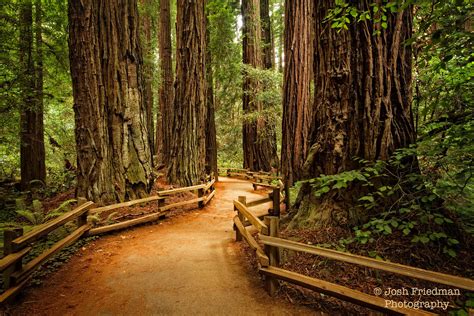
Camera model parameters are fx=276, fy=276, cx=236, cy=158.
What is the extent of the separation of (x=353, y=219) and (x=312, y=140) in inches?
59.0

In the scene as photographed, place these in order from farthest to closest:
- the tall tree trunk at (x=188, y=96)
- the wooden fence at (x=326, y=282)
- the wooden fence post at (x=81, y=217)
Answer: the tall tree trunk at (x=188, y=96) < the wooden fence post at (x=81, y=217) < the wooden fence at (x=326, y=282)

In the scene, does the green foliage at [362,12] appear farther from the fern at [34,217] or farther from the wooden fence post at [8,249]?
the fern at [34,217]

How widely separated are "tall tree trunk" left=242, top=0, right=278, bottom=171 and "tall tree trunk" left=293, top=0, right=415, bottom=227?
960 cm

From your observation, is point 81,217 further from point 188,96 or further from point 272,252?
point 188,96

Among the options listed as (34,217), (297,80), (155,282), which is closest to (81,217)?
(34,217)

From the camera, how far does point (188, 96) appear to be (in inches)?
396

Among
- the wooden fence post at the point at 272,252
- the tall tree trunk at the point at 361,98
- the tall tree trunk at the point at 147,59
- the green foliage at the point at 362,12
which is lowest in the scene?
the wooden fence post at the point at 272,252

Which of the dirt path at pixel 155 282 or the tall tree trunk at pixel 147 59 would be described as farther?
the tall tree trunk at pixel 147 59

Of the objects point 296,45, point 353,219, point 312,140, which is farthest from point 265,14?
point 353,219

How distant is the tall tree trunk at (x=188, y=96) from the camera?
32.8ft

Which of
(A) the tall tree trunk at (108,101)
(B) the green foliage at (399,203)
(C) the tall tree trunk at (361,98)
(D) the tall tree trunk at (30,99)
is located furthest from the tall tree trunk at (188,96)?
(B) the green foliage at (399,203)

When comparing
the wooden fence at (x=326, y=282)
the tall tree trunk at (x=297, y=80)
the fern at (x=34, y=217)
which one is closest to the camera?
the wooden fence at (x=326, y=282)

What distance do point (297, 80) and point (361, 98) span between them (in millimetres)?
5285

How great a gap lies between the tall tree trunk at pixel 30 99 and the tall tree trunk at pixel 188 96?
434 centimetres
